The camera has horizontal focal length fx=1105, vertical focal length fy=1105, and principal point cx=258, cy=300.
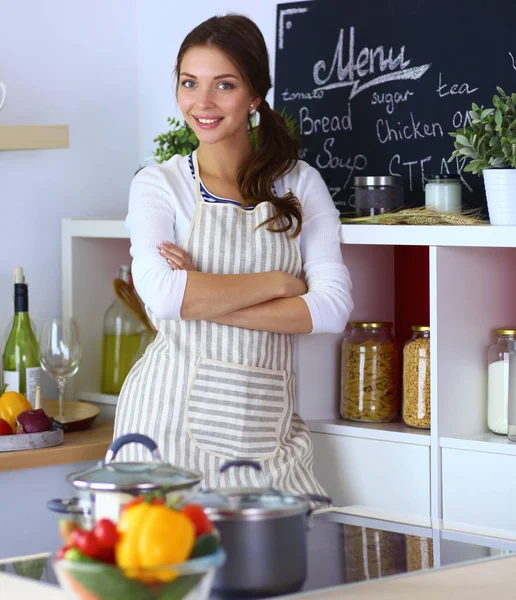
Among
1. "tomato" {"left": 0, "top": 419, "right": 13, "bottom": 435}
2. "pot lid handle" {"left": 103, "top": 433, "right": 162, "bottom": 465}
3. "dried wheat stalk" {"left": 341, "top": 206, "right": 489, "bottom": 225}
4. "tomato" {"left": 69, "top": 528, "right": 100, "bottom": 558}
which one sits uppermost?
"dried wheat stalk" {"left": 341, "top": 206, "right": 489, "bottom": 225}

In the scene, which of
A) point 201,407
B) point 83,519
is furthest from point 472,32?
point 83,519

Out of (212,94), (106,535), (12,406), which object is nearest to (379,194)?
(212,94)

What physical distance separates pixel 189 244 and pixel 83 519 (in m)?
0.99

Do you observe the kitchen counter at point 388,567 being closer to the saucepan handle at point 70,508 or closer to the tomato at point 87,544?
the saucepan handle at point 70,508

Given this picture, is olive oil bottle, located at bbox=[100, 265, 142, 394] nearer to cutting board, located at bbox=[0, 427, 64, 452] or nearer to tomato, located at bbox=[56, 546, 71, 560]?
cutting board, located at bbox=[0, 427, 64, 452]

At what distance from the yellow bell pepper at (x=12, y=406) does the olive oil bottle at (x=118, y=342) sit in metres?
0.38

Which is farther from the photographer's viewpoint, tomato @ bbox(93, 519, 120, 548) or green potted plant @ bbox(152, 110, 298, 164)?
green potted plant @ bbox(152, 110, 298, 164)

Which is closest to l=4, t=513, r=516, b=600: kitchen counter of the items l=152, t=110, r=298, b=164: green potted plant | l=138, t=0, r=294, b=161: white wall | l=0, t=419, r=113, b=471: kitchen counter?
l=0, t=419, r=113, b=471: kitchen counter

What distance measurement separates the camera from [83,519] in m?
1.19

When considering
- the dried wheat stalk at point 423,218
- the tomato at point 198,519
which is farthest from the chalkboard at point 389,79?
the tomato at point 198,519

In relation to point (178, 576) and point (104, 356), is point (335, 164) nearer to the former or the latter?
point (104, 356)

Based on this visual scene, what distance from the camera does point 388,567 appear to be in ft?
4.41

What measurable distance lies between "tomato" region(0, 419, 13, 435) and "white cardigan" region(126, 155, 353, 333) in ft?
1.65

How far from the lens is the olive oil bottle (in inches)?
111
